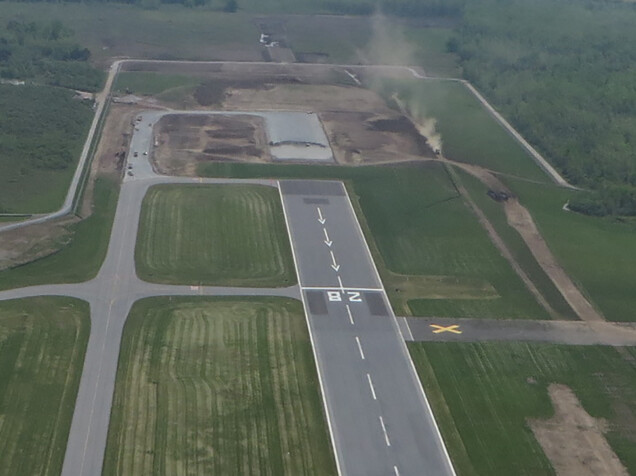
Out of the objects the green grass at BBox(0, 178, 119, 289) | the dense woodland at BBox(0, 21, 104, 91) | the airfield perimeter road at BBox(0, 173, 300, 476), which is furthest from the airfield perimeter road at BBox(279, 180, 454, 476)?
the dense woodland at BBox(0, 21, 104, 91)

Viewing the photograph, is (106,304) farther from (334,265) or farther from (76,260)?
(334,265)

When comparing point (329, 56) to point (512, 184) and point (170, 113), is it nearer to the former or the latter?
point (170, 113)

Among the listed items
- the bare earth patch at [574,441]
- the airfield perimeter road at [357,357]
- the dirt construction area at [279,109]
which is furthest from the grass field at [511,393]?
the dirt construction area at [279,109]

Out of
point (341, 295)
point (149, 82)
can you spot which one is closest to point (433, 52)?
point (149, 82)

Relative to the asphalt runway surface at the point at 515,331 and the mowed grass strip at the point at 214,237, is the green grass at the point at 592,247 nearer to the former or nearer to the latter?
the asphalt runway surface at the point at 515,331

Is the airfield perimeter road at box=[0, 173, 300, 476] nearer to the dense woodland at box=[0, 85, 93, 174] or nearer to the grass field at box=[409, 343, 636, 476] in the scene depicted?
the dense woodland at box=[0, 85, 93, 174]
